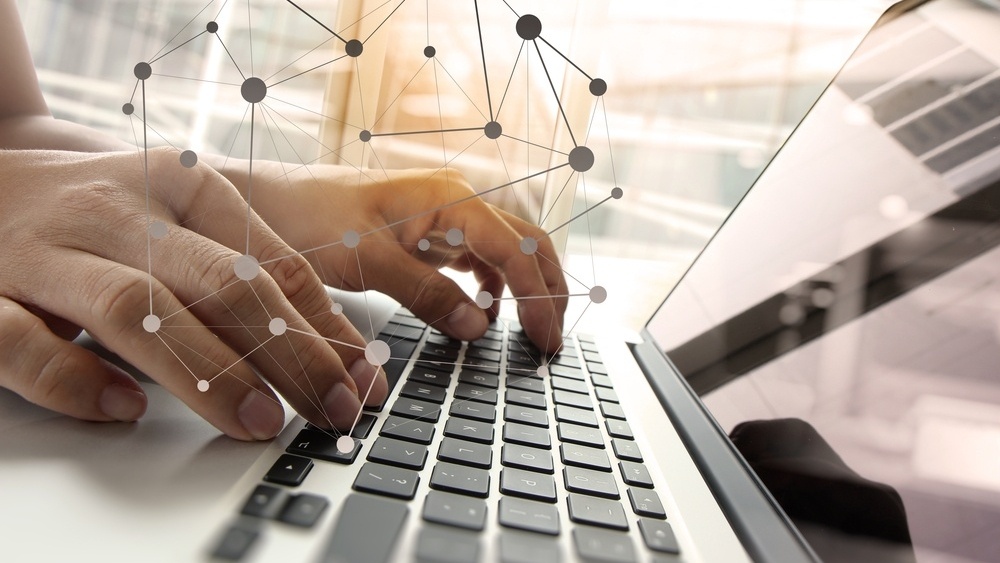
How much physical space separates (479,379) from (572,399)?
6 cm

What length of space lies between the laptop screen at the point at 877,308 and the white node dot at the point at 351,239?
23 cm

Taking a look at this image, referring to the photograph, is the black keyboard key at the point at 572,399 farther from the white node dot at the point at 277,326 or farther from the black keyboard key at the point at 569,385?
the white node dot at the point at 277,326

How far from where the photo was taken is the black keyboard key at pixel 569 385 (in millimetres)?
362

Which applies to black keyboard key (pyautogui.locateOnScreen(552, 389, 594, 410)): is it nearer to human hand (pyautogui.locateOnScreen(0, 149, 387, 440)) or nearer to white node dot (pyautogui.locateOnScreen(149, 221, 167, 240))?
human hand (pyautogui.locateOnScreen(0, 149, 387, 440))

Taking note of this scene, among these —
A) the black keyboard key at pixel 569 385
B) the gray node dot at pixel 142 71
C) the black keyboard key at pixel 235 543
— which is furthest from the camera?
the black keyboard key at pixel 569 385

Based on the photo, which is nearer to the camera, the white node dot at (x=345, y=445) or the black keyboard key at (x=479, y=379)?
the white node dot at (x=345, y=445)

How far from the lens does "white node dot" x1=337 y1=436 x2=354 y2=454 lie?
213 mm

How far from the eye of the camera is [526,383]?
1.14ft

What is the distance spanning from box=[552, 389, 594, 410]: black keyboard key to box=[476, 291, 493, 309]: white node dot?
0.08 metres

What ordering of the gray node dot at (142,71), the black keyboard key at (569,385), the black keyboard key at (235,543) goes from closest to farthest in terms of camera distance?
1. the black keyboard key at (235,543)
2. the gray node dot at (142,71)
3. the black keyboard key at (569,385)

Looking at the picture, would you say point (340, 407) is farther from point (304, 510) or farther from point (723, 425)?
point (723, 425)

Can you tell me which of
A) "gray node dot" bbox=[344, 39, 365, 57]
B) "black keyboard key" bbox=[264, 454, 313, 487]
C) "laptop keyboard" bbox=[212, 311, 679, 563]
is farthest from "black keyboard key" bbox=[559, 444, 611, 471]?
"gray node dot" bbox=[344, 39, 365, 57]

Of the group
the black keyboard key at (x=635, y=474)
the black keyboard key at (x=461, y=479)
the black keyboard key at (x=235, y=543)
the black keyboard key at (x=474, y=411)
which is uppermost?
the black keyboard key at (x=474, y=411)

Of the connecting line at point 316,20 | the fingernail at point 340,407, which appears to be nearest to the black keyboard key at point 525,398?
the fingernail at point 340,407
